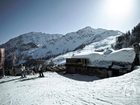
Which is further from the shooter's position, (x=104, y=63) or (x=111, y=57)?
(x=111, y=57)

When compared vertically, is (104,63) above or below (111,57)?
below

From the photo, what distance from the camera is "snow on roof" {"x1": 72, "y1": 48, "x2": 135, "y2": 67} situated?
98.3 ft

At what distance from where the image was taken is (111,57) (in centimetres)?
3309

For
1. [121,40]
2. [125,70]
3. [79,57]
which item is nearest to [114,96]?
[125,70]

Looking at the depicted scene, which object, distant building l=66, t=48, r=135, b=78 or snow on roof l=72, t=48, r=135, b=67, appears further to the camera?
snow on roof l=72, t=48, r=135, b=67

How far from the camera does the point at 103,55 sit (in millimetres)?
35812

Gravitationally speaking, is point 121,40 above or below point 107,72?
above

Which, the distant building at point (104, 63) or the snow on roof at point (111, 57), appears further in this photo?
the snow on roof at point (111, 57)

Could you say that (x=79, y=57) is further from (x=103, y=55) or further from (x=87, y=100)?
(x=87, y=100)

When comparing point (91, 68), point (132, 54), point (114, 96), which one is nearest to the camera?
point (114, 96)

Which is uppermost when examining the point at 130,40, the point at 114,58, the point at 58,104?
the point at 130,40

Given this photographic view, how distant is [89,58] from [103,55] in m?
3.50

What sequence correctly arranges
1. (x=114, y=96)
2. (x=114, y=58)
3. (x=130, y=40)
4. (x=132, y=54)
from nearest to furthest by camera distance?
(x=114, y=96) → (x=132, y=54) → (x=114, y=58) → (x=130, y=40)

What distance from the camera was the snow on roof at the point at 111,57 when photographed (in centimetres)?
2995
